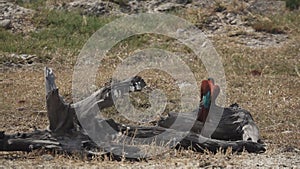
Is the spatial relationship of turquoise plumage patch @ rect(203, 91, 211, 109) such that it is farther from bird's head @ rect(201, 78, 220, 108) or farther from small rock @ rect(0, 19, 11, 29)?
small rock @ rect(0, 19, 11, 29)

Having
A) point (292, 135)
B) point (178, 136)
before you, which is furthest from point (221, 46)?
point (178, 136)

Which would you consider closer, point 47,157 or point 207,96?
point 47,157

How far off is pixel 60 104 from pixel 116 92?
0.51m

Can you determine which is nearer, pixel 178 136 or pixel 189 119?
pixel 178 136

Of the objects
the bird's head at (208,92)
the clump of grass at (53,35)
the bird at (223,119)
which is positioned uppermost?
the clump of grass at (53,35)

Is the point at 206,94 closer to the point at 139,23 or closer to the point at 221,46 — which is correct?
the point at 221,46

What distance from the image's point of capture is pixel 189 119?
19.3 feet

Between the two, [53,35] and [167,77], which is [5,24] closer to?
[53,35]

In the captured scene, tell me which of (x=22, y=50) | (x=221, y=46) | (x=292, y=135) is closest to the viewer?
(x=292, y=135)

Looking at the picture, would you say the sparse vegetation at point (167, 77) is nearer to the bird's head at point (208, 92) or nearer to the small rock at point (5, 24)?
the small rock at point (5, 24)

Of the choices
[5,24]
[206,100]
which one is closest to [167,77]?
[206,100]

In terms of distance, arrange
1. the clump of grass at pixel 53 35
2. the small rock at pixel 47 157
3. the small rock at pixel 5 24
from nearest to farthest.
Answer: the small rock at pixel 47 157 → the clump of grass at pixel 53 35 → the small rock at pixel 5 24

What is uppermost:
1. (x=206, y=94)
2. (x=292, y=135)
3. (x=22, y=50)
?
(x=22, y=50)

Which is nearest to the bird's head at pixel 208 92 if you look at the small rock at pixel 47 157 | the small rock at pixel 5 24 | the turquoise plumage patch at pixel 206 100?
the turquoise plumage patch at pixel 206 100
